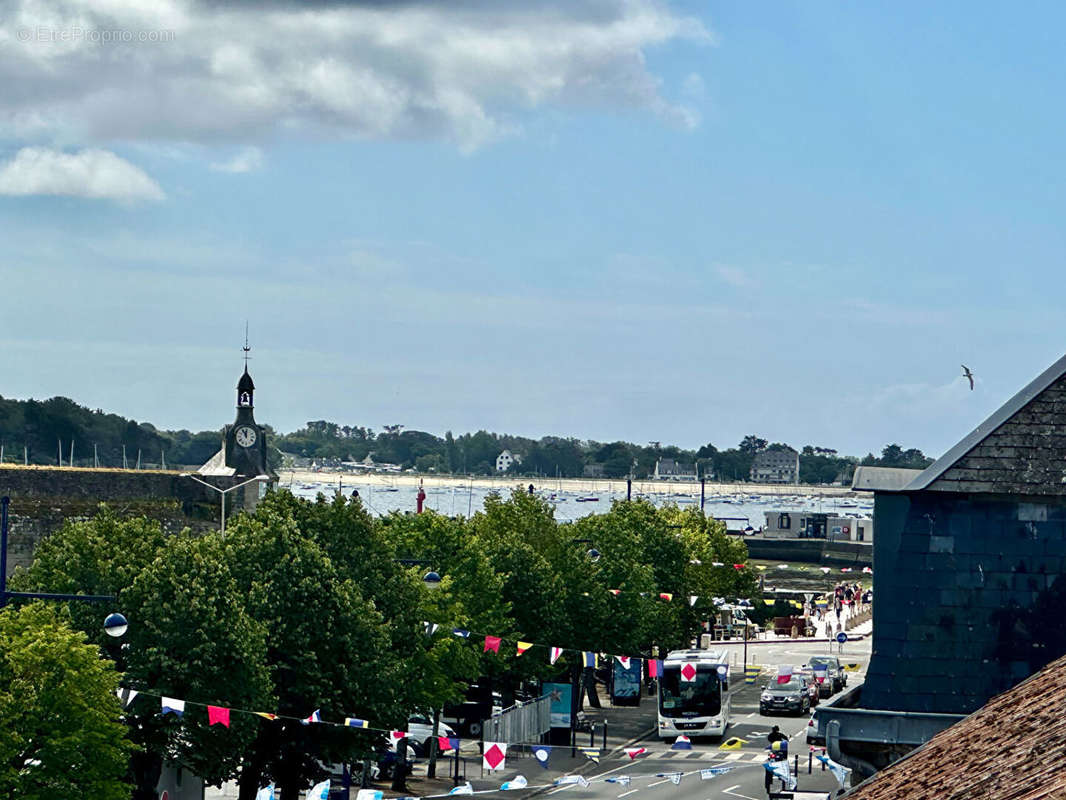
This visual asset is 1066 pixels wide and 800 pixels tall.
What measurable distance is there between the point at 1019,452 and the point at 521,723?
36.5m

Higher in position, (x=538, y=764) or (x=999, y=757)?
(x=999, y=757)

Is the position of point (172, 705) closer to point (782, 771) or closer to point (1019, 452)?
point (782, 771)

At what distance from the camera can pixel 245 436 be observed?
304ft

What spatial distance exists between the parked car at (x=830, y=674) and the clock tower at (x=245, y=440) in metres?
29.3

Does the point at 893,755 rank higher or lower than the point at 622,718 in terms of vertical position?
higher

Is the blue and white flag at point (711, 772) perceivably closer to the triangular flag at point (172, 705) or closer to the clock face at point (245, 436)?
the triangular flag at point (172, 705)

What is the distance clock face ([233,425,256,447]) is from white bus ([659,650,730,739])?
31.4 meters

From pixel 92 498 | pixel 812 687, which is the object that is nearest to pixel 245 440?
pixel 92 498

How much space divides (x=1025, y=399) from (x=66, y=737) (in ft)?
69.8

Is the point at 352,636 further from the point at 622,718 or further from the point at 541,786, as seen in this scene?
the point at 622,718

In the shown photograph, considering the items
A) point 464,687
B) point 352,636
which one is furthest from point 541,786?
point 352,636

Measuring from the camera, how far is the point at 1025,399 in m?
27.8

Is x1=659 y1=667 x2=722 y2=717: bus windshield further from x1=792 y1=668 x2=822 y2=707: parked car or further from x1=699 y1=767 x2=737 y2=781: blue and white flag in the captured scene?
x1=792 y1=668 x2=822 y2=707: parked car

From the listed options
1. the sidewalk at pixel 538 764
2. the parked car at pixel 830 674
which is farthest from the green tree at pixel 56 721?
the parked car at pixel 830 674
